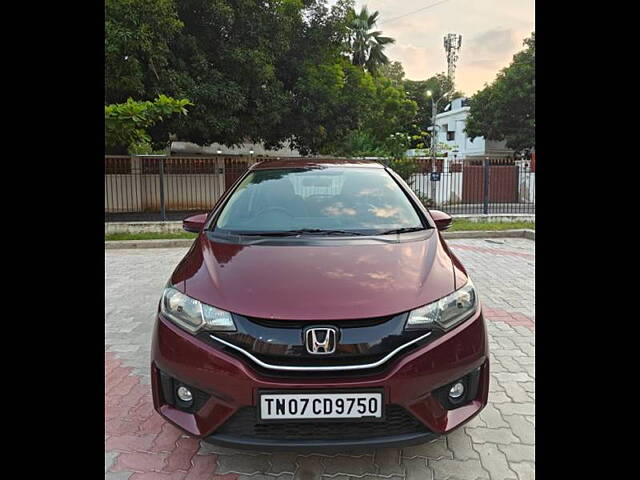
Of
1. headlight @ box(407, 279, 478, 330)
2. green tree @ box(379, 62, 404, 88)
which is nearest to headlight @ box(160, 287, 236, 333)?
headlight @ box(407, 279, 478, 330)

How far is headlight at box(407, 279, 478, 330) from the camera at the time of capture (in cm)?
202

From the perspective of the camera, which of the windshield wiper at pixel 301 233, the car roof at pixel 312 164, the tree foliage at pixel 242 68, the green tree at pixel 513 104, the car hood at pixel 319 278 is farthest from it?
the green tree at pixel 513 104

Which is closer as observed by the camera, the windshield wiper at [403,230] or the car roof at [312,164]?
the windshield wiper at [403,230]

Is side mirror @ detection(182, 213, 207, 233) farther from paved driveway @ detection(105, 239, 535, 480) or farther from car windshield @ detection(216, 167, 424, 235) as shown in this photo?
paved driveway @ detection(105, 239, 535, 480)

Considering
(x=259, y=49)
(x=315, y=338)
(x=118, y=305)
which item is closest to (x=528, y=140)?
(x=259, y=49)

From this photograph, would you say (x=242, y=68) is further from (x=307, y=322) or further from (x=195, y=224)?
(x=307, y=322)

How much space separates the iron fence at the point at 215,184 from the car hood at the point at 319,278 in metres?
11.1

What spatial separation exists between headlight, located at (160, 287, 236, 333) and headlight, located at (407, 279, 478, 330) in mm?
779

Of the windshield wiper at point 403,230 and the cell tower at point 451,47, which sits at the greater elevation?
the cell tower at point 451,47

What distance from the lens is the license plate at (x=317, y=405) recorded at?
1888 mm

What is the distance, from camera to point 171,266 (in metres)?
7.41

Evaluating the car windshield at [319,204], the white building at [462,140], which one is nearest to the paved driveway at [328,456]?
the car windshield at [319,204]

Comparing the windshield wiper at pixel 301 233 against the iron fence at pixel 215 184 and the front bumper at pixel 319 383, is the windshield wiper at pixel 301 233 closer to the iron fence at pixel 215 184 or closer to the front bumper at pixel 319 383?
the front bumper at pixel 319 383
